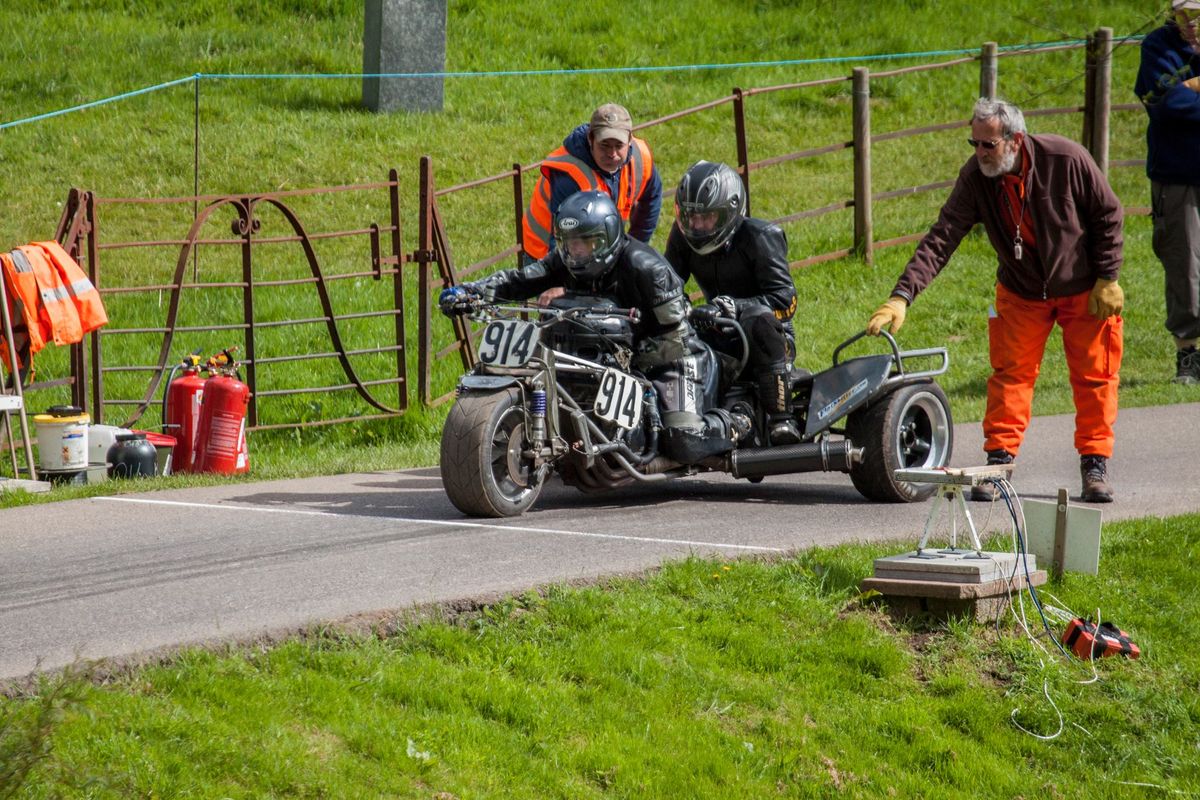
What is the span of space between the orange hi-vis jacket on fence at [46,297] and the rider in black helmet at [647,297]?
3.11m

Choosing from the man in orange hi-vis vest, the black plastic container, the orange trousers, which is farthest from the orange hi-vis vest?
the black plastic container

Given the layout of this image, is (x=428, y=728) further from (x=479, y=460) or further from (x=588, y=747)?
(x=479, y=460)

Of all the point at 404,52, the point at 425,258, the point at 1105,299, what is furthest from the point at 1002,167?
the point at 404,52

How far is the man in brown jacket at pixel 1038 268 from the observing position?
8773 mm

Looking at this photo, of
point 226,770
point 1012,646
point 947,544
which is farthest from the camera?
point 947,544

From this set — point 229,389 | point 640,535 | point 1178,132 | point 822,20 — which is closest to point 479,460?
point 640,535

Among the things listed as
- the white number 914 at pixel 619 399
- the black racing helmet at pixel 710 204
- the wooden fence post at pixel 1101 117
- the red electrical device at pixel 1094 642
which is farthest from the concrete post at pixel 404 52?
the red electrical device at pixel 1094 642

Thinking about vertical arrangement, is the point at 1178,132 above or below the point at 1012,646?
above

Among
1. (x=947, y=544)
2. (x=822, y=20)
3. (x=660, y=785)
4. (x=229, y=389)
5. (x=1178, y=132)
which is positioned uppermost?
(x=822, y=20)

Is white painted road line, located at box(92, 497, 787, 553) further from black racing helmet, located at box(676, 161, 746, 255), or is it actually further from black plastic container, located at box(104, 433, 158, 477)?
black racing helmet, located at box(676, 161, 746, 255)

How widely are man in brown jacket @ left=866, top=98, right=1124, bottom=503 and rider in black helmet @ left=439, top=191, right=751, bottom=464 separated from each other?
3.52 feet

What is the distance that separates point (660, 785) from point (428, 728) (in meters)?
0.79

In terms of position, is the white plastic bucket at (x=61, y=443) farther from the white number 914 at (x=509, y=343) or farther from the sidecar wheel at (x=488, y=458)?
the white number 914 at (x=509, y=343)

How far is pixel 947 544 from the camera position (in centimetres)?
773
